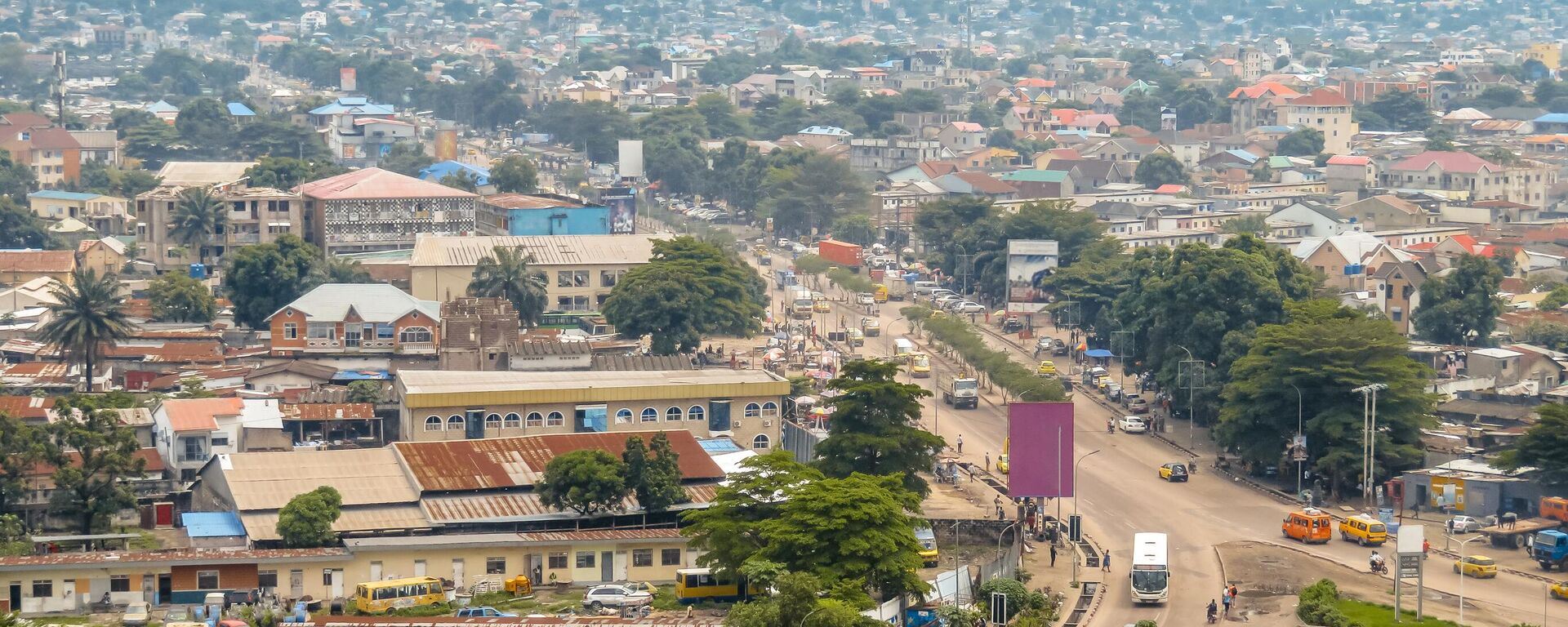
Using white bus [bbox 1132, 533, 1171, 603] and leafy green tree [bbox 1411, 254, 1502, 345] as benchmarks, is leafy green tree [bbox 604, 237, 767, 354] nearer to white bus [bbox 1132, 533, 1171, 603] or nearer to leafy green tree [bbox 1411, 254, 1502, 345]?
leafy green tree [bbox 1411, 254, 1502, 345]

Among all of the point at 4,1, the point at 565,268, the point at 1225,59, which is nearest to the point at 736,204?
the point at 565,268

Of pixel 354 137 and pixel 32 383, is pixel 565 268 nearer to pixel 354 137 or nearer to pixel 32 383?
pixel 32 383

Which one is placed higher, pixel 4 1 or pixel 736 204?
pixel 4 1

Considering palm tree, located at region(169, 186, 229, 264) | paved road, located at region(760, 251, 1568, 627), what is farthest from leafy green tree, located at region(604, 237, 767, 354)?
palm tree, located at region(169, 186, 229, 264)

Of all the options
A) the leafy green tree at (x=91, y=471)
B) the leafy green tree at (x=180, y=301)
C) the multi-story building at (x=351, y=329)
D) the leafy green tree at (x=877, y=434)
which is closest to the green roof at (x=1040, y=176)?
the leafy green tree at (x=180, y=301)

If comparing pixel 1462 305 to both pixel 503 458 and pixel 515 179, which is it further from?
pixel 515 179

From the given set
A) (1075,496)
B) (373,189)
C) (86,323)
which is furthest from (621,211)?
(1075,496)
